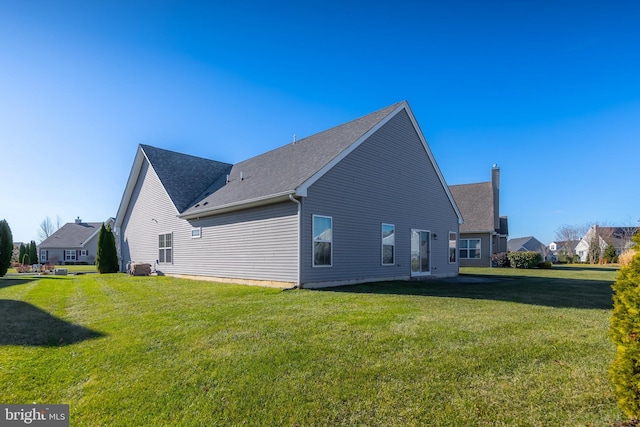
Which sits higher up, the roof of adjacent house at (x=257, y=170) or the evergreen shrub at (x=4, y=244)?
the roof of adjacent house at (x=257, y=170)

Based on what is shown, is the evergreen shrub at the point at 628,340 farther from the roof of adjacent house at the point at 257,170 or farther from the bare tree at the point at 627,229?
the bare tree at the point at 627,229

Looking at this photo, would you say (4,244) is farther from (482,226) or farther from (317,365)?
(482,226)

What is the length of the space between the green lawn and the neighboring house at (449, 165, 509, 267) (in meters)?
19.9

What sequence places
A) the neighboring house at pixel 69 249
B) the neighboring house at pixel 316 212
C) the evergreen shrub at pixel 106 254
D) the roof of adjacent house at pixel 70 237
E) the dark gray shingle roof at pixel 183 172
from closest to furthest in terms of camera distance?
the neighboring house at pixel 316 212, the dark gray shingle roof at pixel 183 172, the evergreen shrub at pixel 106 254, the neighboring house at pixel 69 249, the roof of adjacent house at pixel 70 237

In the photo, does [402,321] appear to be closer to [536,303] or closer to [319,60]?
[536,303]

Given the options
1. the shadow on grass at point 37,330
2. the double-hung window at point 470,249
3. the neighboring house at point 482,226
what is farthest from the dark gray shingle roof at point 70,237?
the neighboring house at point 482,226

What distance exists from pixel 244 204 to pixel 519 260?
22465 mm

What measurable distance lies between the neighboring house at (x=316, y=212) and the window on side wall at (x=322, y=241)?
3 centimetres

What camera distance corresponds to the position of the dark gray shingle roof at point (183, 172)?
16.5 metres

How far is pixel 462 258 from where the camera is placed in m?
26.5

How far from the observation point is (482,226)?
25.3 m

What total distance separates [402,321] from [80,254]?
5267 centimetres

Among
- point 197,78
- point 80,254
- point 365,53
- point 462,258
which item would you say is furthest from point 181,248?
point 80,254

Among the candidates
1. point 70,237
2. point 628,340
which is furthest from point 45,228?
point 628,340
